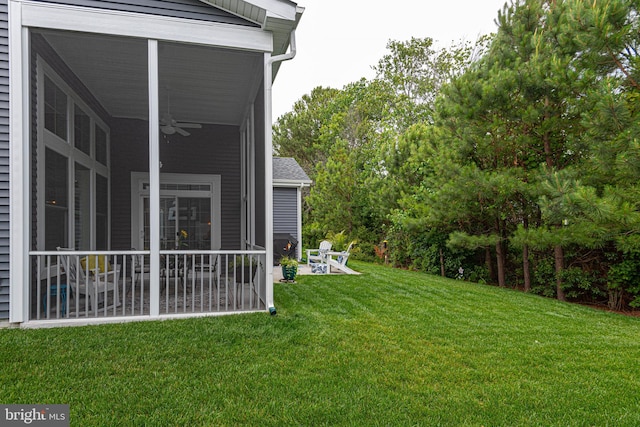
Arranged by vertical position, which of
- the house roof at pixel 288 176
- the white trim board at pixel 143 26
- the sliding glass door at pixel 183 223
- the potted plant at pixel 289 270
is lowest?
the potted plant at pixel 289 270

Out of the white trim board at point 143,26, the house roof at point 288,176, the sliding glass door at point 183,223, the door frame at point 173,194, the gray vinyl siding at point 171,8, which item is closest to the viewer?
the white trim board at point 143,26

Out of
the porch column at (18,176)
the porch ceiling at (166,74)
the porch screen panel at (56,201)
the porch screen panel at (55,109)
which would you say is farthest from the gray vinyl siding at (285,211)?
the porch column at (18,176)

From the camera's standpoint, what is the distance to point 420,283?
7879 millimetres

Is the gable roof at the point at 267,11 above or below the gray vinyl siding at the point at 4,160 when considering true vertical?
above

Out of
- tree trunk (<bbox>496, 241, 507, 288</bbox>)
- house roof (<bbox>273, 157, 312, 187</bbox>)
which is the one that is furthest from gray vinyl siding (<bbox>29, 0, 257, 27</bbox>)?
house roof (<bbox>273, 157, 312, 187</bbox>)

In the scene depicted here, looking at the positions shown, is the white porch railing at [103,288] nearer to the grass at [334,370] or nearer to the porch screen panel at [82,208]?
the grass at [334,370]

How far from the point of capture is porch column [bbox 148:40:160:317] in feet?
14.4

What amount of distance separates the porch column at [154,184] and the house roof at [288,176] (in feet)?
24.0

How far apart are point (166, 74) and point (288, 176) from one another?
643 centimetres

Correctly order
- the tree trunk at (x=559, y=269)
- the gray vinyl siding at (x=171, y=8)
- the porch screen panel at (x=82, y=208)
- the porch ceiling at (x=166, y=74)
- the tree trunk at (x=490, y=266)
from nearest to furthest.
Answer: the gray vinyl siding at (x=171, y=8) → the porch ceiling at (x=166, y=74) → the porch screen panel at (x=82, y=208) → the tree trunk at (x=559, y=269) → the tree trunk at (x=490, y=266)

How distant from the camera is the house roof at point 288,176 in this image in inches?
471

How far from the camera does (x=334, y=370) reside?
10.5ft

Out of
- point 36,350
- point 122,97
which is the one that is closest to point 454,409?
point 36,350

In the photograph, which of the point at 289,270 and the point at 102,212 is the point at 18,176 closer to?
the point at 102,212
